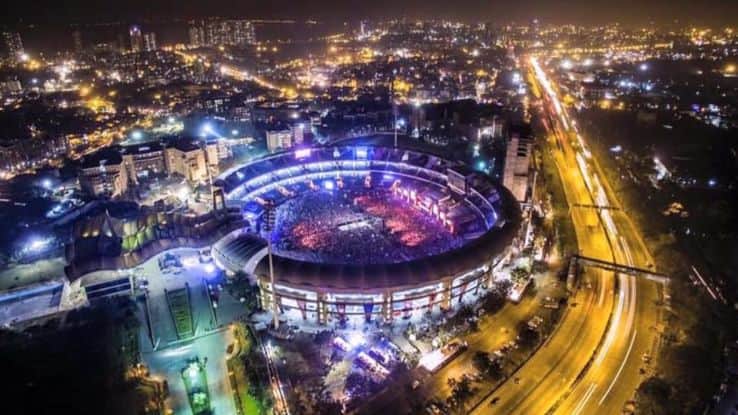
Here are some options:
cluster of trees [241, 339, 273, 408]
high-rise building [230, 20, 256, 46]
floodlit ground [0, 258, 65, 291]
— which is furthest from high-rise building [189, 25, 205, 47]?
cluster of trees [241, 339, 273, 408]

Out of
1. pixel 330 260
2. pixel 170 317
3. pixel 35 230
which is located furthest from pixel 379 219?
pixel 35 230

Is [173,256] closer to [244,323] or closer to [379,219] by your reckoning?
[244,323]

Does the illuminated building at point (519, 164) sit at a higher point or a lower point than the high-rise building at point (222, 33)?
lower

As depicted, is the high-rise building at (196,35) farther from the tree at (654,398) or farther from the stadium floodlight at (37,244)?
the tree at (654,398)

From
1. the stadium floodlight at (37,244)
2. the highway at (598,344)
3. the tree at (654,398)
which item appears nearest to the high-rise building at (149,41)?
the stadium floodlight at (37,244)

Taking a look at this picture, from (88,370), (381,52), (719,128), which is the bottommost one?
(88,370)

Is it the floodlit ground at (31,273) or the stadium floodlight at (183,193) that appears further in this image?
the stadium floodlight at (183,193)

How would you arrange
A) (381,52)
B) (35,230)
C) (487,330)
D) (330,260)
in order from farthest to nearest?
(381,52), (35,230), (330,260), (487,330)
